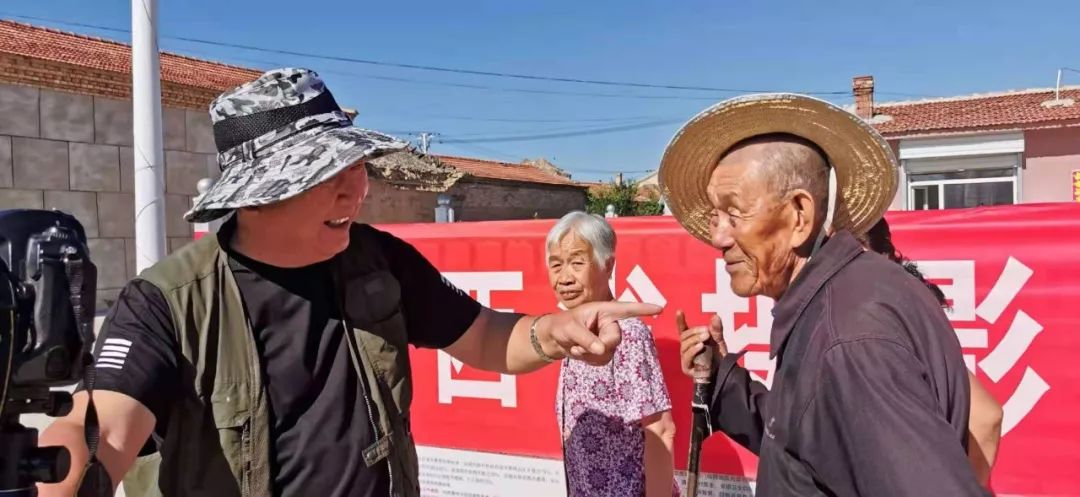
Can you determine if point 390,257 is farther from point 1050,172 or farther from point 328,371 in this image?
point 1050,172

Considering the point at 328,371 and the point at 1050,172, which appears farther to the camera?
the point at 1050,172

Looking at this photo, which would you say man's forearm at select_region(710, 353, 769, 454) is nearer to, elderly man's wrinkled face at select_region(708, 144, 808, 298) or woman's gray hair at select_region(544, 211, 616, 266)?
elderly man's wrinkled face at select_region(708, 144, 808, 298)

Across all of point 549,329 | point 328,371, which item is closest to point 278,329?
point 328,371

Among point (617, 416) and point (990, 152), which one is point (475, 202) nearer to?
point (990, 152)

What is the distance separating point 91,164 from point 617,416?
12424mm

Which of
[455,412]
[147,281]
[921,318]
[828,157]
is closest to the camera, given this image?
[921,318]

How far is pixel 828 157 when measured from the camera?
1.62 metres

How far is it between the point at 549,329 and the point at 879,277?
759mm

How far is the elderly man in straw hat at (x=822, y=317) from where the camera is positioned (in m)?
1.02

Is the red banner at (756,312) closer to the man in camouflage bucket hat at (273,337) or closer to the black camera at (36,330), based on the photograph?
the man in camouflage bucket hat at (273,337)

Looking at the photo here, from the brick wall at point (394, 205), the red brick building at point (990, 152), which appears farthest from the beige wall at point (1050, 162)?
the brick wall at point (394, 205)

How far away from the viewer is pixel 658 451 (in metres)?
2.39

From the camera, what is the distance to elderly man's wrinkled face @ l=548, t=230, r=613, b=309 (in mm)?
2592

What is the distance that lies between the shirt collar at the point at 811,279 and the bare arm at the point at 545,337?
24 centimetres
